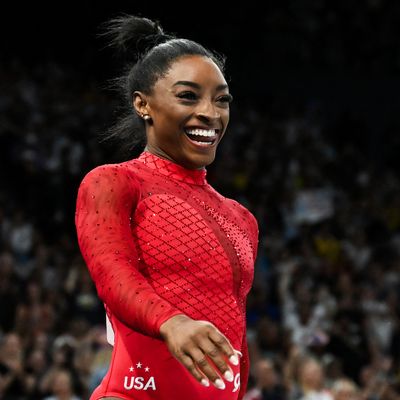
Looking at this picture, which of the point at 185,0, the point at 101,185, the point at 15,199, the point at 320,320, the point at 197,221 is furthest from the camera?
the point at 185,0

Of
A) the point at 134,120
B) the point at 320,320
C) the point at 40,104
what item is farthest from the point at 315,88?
the point at 134,120

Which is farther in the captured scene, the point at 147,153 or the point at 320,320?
the point at 320,320

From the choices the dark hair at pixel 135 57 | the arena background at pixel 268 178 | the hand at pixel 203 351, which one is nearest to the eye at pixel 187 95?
the dark hair at pixel 135 57

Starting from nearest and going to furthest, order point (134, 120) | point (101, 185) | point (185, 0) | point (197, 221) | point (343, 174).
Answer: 1. point (101, 185)
2. point (197, 221)
3. point (134, 120)
4. point (343, 174)
5. point (185, 0)

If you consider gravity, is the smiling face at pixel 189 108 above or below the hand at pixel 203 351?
above

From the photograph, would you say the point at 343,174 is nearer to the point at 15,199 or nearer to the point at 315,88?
the point at 315,88

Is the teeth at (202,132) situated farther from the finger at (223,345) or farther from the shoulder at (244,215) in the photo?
the finger at (223,345)

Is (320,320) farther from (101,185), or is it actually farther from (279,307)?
(101,185)

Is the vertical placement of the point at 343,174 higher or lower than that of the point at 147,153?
lower

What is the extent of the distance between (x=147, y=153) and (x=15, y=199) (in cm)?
745

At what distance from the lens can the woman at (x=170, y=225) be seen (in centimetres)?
242

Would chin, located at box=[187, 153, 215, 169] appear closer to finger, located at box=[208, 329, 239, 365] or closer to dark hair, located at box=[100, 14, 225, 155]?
dark hair, located at box=[100, 14, 225, 155]

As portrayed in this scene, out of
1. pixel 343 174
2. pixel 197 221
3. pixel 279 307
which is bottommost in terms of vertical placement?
pixel 279 307

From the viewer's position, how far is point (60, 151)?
34.4ft
